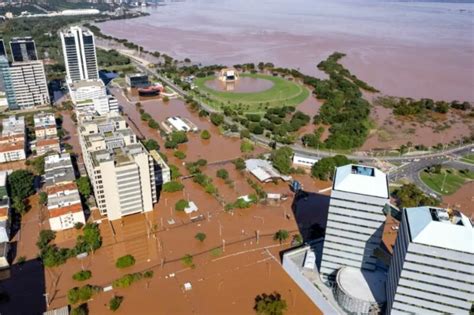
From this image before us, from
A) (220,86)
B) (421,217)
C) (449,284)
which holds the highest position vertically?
(421,217)

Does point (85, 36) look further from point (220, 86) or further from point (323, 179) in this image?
point (323, 179)

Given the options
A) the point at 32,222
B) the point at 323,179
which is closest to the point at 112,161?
the point at 32,222

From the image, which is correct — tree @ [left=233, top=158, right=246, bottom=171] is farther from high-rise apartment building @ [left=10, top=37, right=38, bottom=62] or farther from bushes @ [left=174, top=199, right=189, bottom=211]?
high-rise apartment building @ [left=10, top=37, right=38, bottom=62]

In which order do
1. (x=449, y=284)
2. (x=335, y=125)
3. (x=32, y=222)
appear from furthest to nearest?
(x=335, y=125), (x=32, y=222), (x=449, y=284)

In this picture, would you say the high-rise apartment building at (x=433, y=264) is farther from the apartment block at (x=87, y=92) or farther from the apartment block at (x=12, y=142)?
the apartment block at (x=87, y=92)

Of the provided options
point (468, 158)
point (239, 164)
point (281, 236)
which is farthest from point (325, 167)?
point (468, 158)

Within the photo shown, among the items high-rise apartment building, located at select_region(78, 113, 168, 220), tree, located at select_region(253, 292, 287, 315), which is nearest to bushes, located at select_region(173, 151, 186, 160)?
high-rise apartment building, located at select_region(78, 113, 168, 220)

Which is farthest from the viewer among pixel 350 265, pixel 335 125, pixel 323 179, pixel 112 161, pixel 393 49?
pixel 393 49

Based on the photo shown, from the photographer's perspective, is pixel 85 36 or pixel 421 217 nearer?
pixel 421 217
